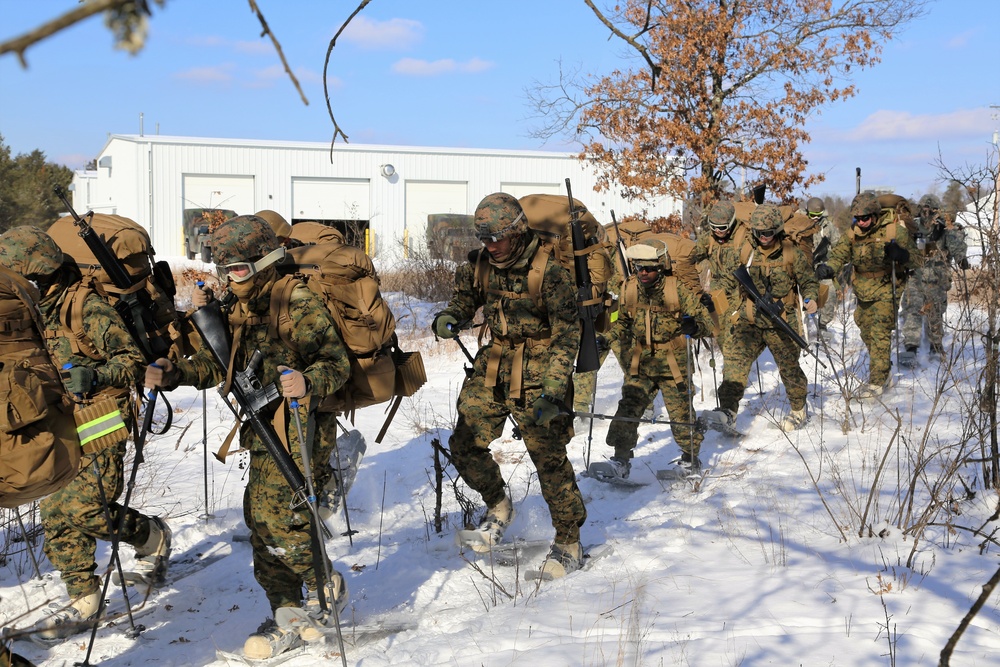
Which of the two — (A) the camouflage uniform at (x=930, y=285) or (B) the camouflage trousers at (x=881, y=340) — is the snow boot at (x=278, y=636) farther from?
(A) the camouflage uniform at (x=930, y=285)

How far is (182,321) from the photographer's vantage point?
15.9ft

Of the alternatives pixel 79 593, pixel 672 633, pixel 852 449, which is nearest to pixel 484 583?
pixel 672 633

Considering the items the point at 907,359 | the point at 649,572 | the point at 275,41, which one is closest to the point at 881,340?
the point at 907,359

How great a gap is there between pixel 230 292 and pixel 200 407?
629 centimetres

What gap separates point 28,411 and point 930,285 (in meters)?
A: 11.1

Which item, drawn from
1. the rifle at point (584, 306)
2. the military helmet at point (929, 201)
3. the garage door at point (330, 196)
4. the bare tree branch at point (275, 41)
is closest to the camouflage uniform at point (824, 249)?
the military helmet at point (929, 201)

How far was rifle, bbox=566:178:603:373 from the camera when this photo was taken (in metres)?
5.57

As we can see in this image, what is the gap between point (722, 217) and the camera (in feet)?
27.7

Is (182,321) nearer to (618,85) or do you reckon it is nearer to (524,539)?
(524,539)

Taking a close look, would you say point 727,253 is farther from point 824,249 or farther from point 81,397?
point 81,397

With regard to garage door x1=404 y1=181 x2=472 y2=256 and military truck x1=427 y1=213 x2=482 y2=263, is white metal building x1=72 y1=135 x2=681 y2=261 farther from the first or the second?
military truck x1=427 y1=213 x2=482 y2=263

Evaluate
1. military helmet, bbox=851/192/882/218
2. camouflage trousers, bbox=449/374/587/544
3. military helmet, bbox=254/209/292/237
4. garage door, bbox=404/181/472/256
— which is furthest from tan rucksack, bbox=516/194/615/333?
garage door, bbox=404/181/472/256

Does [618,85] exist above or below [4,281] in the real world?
above

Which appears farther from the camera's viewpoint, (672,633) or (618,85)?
(618,85)
